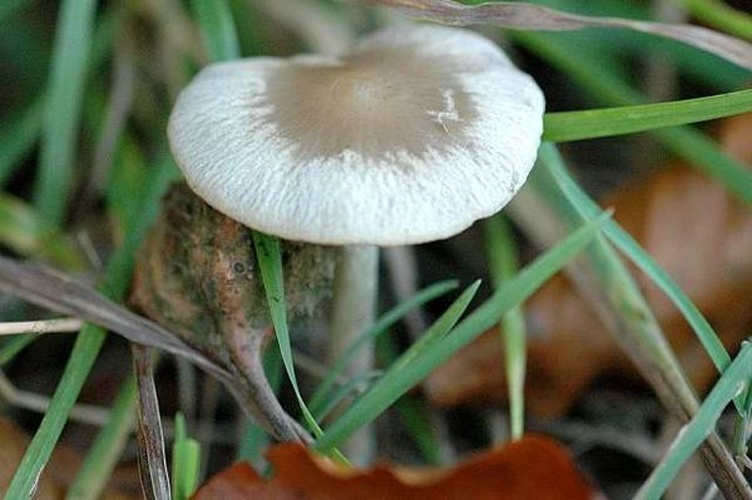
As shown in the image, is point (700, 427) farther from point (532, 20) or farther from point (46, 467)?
point (46, 467)

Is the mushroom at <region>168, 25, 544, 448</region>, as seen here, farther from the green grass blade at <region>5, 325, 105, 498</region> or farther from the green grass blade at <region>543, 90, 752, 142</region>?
the green grass blade at <region>5, 325, 105, 498</region>

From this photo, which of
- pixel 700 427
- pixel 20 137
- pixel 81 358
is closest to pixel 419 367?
pixel 700 427

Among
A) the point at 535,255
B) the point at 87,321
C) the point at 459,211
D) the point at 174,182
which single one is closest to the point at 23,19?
the point at 174,182

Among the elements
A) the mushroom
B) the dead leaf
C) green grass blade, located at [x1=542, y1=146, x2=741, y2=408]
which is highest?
the dead leaf

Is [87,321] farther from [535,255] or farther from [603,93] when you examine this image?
[603,93]

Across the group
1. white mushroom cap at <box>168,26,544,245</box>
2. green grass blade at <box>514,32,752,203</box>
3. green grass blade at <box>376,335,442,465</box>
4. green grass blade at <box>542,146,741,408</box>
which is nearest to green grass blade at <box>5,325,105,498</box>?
white mushroom cap at <box>168,26,544,245</box>

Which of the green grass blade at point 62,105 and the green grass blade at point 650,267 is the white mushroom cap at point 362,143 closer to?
the green grass blade at point 650,267
